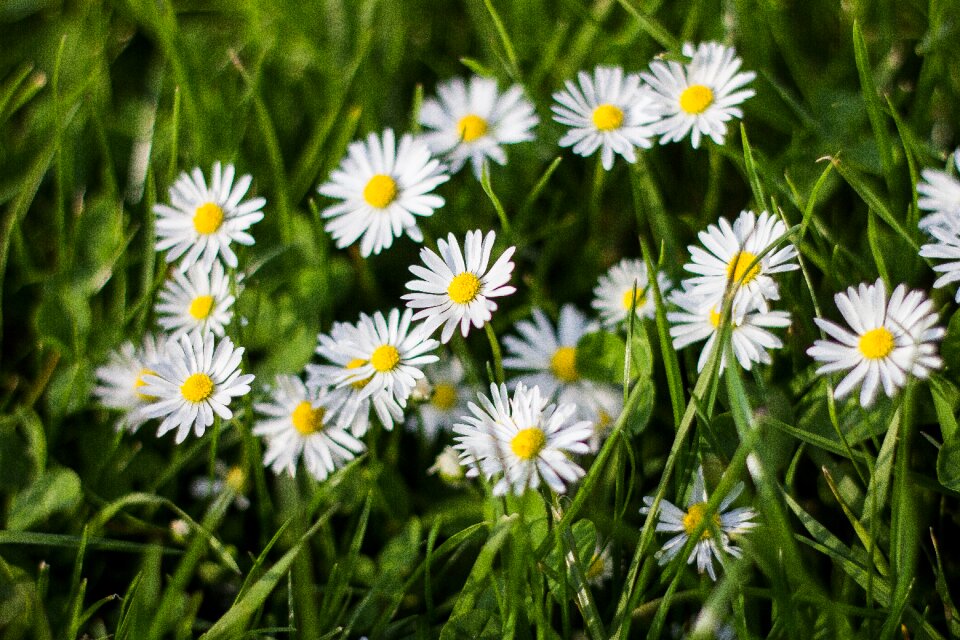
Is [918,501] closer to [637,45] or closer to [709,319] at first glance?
[709,319]

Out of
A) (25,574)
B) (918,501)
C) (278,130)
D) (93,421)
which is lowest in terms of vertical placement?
(25,574)

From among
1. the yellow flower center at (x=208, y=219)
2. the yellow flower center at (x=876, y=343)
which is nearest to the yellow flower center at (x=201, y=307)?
the yellow flower center at (x=208, y=219)

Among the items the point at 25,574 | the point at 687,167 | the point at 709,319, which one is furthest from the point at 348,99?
the point at 25,574

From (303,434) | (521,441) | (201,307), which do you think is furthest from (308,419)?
(521,441)

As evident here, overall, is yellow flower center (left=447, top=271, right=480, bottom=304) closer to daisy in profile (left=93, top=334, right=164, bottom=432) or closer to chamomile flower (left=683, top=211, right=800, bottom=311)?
chamomile flower (left=683, top=211, right=800, bottom=311)

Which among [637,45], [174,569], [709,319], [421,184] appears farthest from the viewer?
[637,45]

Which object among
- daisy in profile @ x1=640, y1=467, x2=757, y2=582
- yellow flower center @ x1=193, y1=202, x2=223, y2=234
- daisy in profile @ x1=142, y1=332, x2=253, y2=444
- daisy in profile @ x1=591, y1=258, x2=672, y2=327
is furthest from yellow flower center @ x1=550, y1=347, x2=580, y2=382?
yellow flower center @ x1=193, y1=202, x2=223, y2=234

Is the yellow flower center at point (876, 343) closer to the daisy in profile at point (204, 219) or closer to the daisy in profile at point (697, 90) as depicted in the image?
the daisy in profile at point (697, 90)
